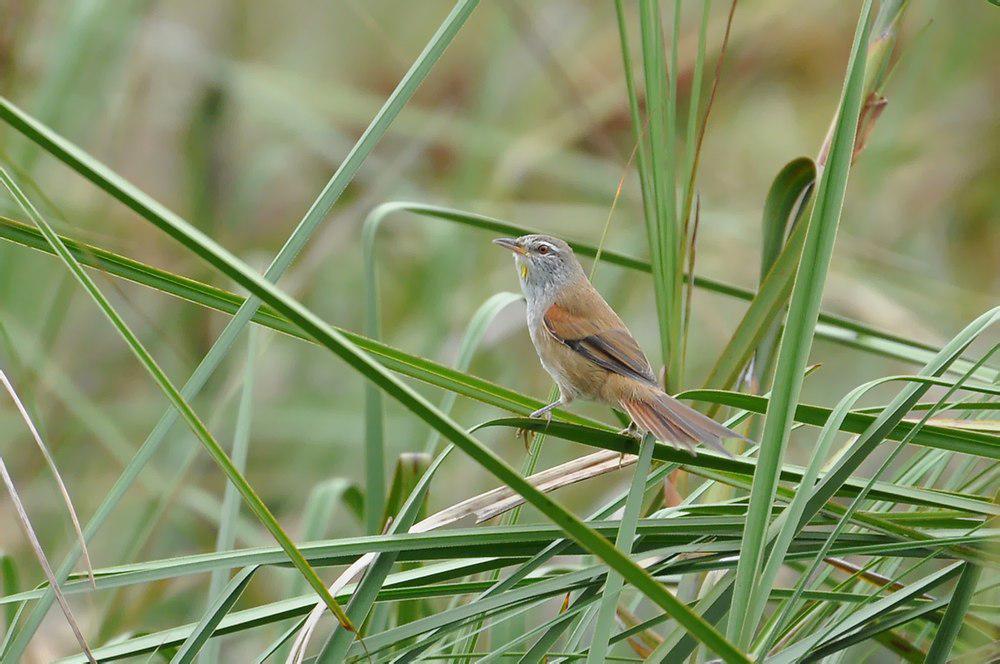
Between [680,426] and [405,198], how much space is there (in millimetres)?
3482

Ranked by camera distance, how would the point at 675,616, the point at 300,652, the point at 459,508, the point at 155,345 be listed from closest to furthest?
the point at 675,616, the point at 300,652, the point at 459,508, the point at 155,345

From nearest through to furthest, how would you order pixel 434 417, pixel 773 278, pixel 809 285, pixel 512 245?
pixel 434 417, pixel 809 285, pixel 773 278, pixel 512 245

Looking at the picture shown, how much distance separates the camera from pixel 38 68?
15.8ft

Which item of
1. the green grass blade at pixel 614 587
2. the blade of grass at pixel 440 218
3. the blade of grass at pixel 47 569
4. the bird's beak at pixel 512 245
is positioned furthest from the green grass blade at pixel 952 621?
the bird's beak at pixel 512 245

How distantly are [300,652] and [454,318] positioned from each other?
140 inches

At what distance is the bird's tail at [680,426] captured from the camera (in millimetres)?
1896

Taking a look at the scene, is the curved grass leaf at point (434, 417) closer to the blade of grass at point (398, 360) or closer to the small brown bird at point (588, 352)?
the blade of grass at point (398, 360)

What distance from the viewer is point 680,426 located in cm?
197

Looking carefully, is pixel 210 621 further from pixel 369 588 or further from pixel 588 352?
pixel 588 352

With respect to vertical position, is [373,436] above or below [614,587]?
above

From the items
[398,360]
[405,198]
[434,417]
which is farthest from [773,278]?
[405,198]

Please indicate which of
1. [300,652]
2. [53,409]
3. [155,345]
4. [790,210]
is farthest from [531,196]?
[300,652]

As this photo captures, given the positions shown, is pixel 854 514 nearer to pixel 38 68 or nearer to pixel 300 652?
pixel 300 652

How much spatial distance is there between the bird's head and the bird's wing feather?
0.67 feet
